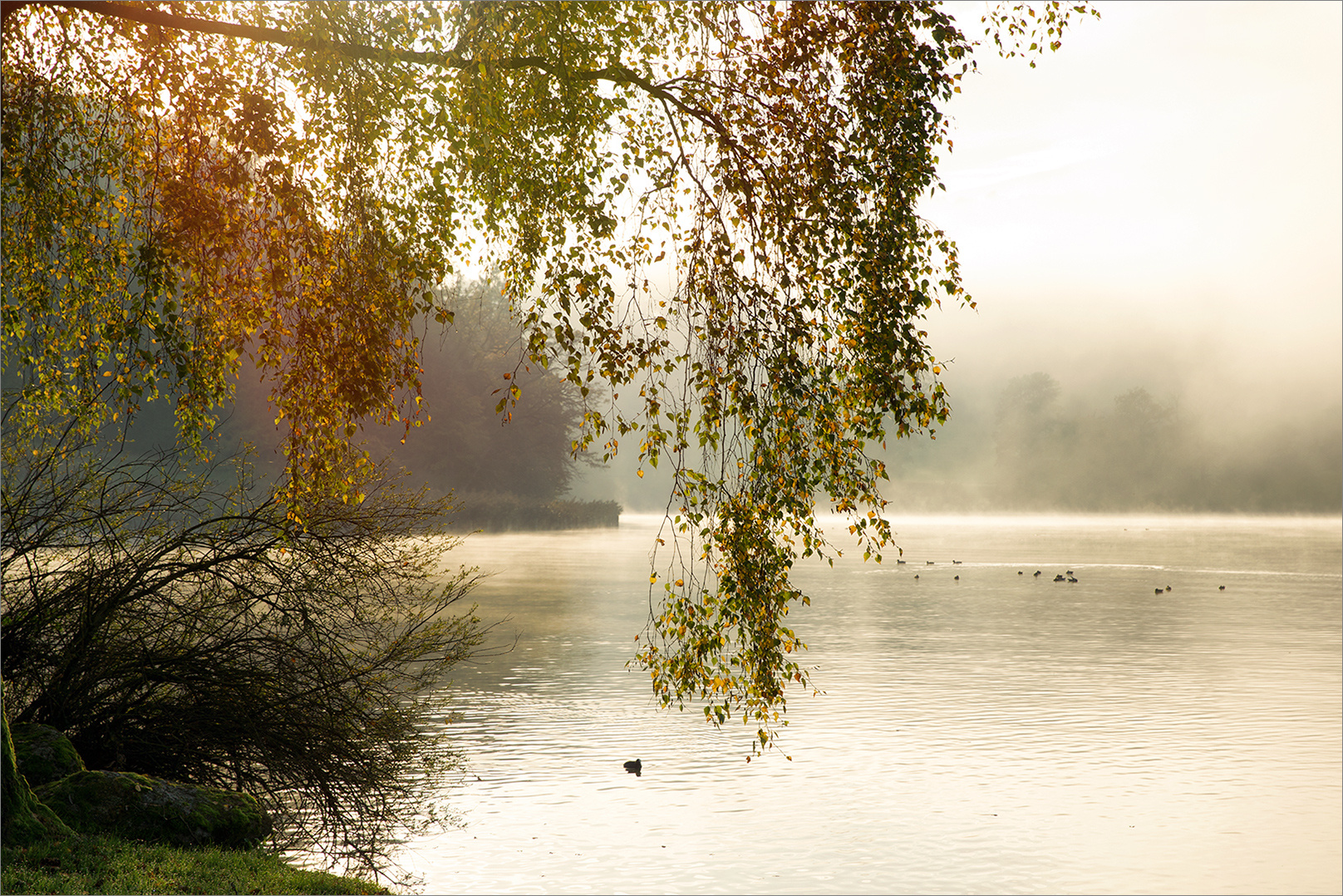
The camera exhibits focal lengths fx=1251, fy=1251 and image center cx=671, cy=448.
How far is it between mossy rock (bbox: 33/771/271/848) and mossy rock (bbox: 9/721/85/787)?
22 cm

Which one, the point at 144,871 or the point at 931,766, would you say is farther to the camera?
the point at 931,766

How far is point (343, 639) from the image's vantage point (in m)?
12.0

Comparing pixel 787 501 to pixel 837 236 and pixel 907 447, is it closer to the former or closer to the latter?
pixel 837 236

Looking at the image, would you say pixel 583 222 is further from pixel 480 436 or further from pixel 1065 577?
pixel 480 436

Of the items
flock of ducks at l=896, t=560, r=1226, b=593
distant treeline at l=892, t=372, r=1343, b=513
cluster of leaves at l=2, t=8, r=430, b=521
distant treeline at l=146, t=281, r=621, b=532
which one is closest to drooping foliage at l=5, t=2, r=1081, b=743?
cluster of leaves at l=2, t=8, r=430, b=521

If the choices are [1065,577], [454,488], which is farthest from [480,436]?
[454,488]

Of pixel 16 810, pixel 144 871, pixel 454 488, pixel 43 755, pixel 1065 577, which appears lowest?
pixel 1065 577

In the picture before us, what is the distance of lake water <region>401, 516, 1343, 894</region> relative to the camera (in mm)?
11578

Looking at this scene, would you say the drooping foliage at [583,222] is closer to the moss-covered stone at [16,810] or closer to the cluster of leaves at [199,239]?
the cluster of leaves at [199,239]

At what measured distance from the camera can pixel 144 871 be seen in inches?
351

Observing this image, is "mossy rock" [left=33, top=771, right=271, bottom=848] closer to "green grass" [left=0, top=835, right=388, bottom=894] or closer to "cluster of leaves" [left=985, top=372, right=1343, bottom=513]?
"green grass" [left=0, top=835, right=388, bottom=894]

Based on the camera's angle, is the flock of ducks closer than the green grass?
No

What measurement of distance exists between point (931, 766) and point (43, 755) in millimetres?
9917

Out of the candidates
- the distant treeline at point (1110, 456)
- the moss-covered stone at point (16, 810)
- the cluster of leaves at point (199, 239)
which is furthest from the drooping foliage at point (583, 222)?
the distant treeline at point (1110, 456)
